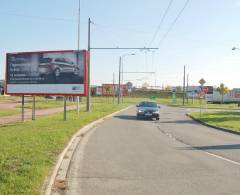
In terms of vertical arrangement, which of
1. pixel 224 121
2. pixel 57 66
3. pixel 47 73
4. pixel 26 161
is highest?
pixel 57 66

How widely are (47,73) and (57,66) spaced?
2.65 ft

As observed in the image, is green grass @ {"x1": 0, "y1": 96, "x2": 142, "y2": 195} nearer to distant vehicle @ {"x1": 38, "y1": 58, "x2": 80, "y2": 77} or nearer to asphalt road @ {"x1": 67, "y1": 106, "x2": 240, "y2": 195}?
asphalt road @ {"x1": 67, "y1": 106, "x2": 240, "y2": 195}

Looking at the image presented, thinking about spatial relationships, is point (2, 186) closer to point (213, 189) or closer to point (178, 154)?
point (213, 189)

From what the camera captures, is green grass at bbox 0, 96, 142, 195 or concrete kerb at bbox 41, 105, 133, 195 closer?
green grass at bbox 0, 96, 142, 195

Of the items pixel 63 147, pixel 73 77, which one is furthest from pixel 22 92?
pixel 63 147

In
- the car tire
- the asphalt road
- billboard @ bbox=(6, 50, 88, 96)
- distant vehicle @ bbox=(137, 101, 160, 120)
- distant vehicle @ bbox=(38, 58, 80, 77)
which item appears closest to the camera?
the asphalt road

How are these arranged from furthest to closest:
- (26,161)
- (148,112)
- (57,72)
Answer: (148,112) < (57,72) < (26,161)

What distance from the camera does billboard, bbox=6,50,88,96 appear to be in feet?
78.3

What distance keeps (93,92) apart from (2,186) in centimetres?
12659

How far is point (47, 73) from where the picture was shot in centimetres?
2488

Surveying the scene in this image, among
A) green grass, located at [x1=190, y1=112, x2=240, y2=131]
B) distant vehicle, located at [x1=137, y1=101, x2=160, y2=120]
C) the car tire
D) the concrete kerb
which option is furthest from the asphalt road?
distant vehicle, located at [x1=137, y1=101, x2=160, y2=120]

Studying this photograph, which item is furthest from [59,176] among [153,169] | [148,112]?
[148,112]

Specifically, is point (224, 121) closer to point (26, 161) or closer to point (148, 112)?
point (148, 112)

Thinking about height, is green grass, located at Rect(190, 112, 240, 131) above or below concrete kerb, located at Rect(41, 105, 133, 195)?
below
